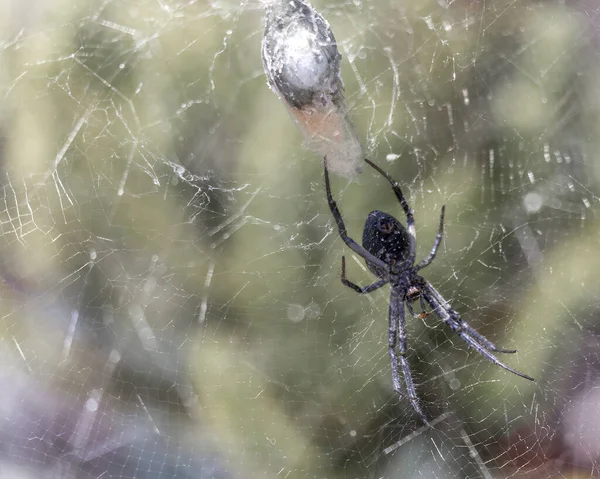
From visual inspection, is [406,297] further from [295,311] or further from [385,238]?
[295,311]

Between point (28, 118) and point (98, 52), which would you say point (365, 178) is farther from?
point (28, 118)

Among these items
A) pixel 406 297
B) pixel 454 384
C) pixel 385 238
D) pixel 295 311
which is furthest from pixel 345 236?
pixel 454 384

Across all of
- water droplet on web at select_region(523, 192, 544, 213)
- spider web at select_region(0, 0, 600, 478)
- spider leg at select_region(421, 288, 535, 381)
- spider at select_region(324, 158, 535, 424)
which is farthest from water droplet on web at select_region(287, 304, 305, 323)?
water droplet on web at select_region(523, 192, 544, 213)

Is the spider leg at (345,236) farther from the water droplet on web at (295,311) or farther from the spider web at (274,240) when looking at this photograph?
the water droplet on web at (295,311)

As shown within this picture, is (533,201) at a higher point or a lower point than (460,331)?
higher

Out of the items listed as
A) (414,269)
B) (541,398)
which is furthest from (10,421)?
(541,398)

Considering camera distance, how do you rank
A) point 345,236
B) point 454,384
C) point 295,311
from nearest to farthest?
1. point 345,236
2. point 454,384
3. point 295,311
